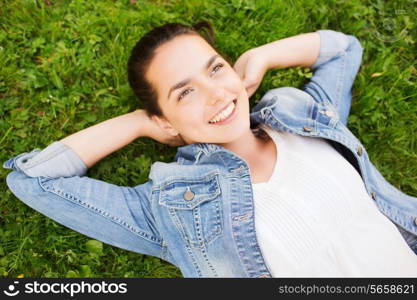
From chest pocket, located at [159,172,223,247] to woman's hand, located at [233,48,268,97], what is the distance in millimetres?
825

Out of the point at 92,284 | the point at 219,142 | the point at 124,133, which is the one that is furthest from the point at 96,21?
the point at 92,284

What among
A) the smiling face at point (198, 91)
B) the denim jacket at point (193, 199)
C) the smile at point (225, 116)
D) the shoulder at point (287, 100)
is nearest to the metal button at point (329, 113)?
the denim jacket at point (193, 199)

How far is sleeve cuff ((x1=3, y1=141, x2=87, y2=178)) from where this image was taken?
3045 millimetres

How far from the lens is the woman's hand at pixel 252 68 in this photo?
331 centimetres

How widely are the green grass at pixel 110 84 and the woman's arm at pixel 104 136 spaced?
41cm

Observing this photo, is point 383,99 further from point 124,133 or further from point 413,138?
point 124,133

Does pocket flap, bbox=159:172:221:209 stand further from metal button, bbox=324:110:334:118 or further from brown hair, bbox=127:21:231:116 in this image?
metal button, bbox=324:110:334:118

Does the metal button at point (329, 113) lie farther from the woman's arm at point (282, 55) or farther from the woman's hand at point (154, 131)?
the woman's hand at point (154, 131)

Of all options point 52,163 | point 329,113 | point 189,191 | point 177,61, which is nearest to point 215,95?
point 177,61

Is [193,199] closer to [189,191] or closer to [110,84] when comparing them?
[189,191]

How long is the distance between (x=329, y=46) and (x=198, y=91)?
55.1 inches

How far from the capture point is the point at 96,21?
3785 millimetres

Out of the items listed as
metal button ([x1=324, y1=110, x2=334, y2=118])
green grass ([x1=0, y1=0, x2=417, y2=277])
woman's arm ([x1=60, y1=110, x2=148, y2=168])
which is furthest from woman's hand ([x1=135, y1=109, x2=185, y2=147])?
metal button ([x1=324, y1=110, x2=334, y2=118])

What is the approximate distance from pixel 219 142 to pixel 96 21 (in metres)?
1.79
